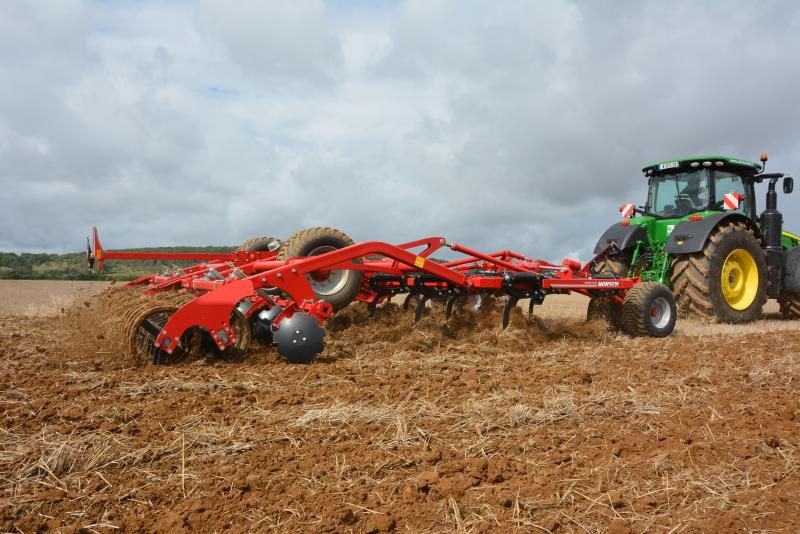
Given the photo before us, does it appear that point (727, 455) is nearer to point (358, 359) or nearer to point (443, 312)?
point (358, 359)

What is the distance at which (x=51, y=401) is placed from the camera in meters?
3.82

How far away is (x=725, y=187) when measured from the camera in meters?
9.24

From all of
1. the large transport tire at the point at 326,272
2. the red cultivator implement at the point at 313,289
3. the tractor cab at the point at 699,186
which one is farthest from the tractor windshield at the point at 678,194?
the large transport tire at the point at 326,272

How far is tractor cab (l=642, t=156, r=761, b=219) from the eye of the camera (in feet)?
29.7

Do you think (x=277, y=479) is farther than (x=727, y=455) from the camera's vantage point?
No

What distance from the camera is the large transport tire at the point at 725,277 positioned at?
27.4 feet

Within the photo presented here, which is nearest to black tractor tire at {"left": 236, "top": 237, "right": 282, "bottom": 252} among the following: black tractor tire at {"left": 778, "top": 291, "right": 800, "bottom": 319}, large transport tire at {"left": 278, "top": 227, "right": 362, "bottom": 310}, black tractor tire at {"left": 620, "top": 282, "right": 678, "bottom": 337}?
large transport tire at {"left": 278, "top": 227, "right": 362, "bottom": 310}

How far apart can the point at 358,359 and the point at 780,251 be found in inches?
302

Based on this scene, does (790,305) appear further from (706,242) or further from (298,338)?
(298,338)

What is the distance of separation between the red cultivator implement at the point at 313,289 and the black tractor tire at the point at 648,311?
0.04ft

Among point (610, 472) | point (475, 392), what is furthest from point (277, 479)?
point (475, 392)

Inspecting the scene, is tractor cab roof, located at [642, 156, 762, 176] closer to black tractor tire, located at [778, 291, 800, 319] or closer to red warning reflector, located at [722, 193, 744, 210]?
red warning reflector, located at [722, 193, 744, 210]

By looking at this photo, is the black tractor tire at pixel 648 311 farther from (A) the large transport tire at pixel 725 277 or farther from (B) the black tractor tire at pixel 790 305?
(B) the black tractor tire at pixel 790 305

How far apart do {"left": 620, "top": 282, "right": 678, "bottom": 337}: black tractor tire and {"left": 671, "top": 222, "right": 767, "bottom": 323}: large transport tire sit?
95 cm
